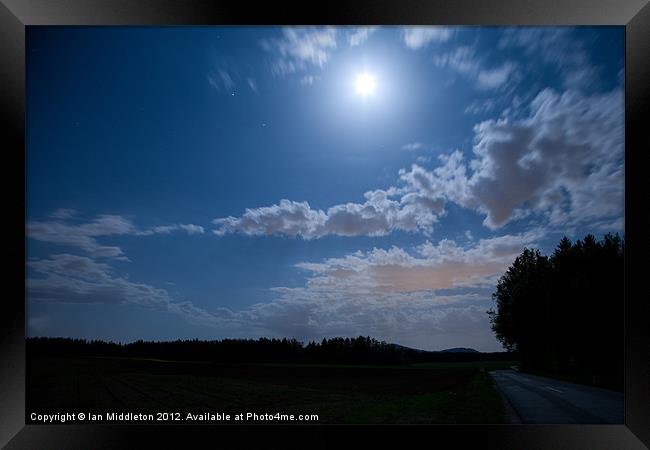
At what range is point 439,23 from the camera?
433cm

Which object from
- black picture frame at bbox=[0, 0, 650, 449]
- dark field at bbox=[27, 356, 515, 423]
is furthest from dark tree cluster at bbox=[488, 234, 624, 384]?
dark field at bbox=[27, 356, 515, 423]

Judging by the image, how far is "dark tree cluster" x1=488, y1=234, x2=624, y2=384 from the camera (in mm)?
4906

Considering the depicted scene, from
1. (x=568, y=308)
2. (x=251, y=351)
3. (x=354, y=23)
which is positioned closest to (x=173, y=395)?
(x=251, y=351)

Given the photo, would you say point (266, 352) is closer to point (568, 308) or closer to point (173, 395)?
point (173, 395)

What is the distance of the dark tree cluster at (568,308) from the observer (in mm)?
4906

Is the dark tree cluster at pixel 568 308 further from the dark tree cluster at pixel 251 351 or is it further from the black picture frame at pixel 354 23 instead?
the dark tree cluster at pixel 251 351

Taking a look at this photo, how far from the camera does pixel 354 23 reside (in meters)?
4.29

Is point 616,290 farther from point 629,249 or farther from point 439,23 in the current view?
point 439,23

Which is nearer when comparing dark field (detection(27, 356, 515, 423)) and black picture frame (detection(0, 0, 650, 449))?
black picture frame (detection(0, 0, 650, 449))

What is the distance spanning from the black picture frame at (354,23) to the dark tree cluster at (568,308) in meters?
0.36

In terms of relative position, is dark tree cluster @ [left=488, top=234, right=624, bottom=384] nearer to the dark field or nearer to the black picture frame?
the black picture frame

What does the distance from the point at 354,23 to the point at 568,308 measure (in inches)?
342

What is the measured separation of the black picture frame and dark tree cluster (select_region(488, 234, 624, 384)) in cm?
36

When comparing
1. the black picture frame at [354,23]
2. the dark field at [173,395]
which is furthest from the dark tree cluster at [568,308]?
the dark field at [173,395]
